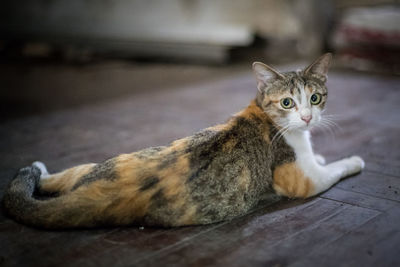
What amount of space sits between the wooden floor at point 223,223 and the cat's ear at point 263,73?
69cm

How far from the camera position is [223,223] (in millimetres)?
2441

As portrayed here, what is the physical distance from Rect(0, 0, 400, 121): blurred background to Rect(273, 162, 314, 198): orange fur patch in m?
3.27

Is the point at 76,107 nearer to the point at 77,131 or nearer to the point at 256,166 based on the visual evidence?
the point at 77,131

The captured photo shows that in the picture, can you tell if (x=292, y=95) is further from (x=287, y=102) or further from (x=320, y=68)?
(x=320, y=68)

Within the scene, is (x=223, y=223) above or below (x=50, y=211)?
below

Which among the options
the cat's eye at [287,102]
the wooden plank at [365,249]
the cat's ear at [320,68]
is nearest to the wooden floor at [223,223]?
the wooden plank at [365,249]

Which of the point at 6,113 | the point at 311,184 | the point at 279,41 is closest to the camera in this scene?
the point at 311,184

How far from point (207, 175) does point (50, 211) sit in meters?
0.75

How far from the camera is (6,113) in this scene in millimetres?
5035

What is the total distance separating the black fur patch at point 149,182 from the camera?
2.25 m

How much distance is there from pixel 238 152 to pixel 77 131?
7.39 ft

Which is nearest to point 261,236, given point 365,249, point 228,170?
point 228,170

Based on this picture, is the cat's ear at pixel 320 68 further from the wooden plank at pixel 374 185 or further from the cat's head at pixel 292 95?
the wooden plank at pixel 374 185

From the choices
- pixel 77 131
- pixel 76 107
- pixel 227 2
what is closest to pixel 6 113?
pixel 76 107
